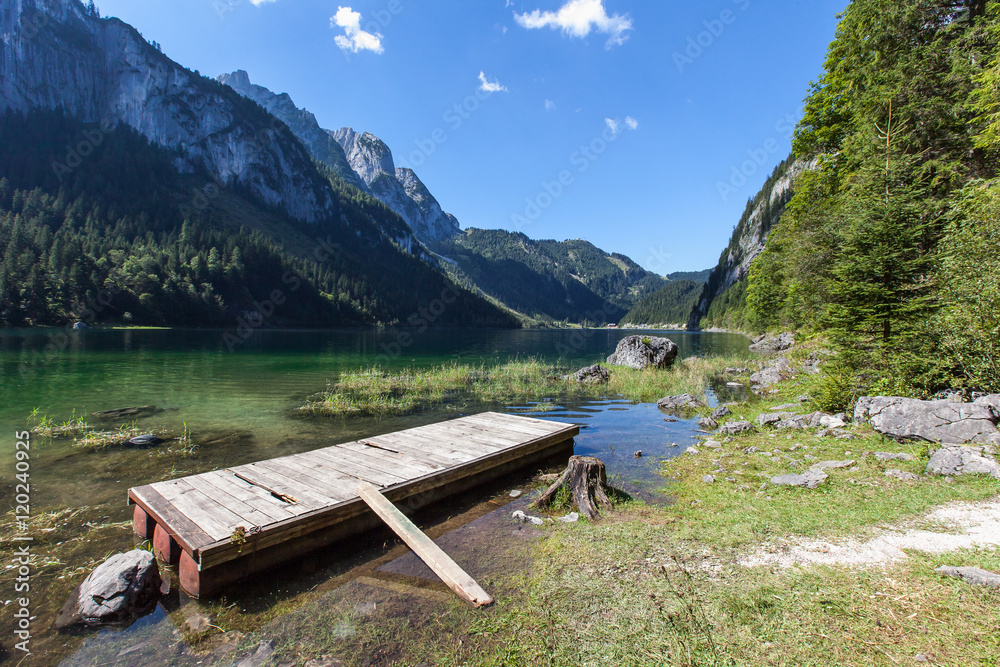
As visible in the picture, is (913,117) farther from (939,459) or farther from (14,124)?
(14,124)

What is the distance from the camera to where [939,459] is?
8.12 m

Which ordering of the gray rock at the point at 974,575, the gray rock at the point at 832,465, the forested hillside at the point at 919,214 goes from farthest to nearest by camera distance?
the forested hillside at the point at 919,214 < the gray rock at the point at 832,465 < the gray rock at the point at 974,575

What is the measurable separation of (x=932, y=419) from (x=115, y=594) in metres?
15.2

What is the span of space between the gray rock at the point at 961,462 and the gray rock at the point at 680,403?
10.6 metres

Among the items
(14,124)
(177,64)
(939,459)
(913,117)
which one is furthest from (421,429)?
(177,64)

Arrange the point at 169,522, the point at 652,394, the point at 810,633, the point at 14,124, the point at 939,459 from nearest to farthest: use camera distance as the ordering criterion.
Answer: the point at 810,633 → the point at 169,522 → the point at 939,459 → the point at 652,394 → the point at 14,124

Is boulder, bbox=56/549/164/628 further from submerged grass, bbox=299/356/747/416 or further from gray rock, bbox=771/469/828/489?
submerged grass, bbox=299/356/747/416

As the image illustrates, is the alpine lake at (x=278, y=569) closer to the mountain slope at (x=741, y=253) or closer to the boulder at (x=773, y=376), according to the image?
the boulder at (x=773, y=376)

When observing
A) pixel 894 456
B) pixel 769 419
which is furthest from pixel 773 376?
pixel 894 456

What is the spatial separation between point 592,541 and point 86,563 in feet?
26.0

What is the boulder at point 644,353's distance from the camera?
3291 cm

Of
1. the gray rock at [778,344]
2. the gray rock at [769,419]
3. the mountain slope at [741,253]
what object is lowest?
the gray rock at [769,419]

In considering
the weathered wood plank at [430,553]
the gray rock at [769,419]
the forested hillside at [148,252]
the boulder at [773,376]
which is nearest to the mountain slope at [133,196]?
→ the forested hillside at [148,252]

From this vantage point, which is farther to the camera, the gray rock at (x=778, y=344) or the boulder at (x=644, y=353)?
the gray rock at (x=778, y=344)
